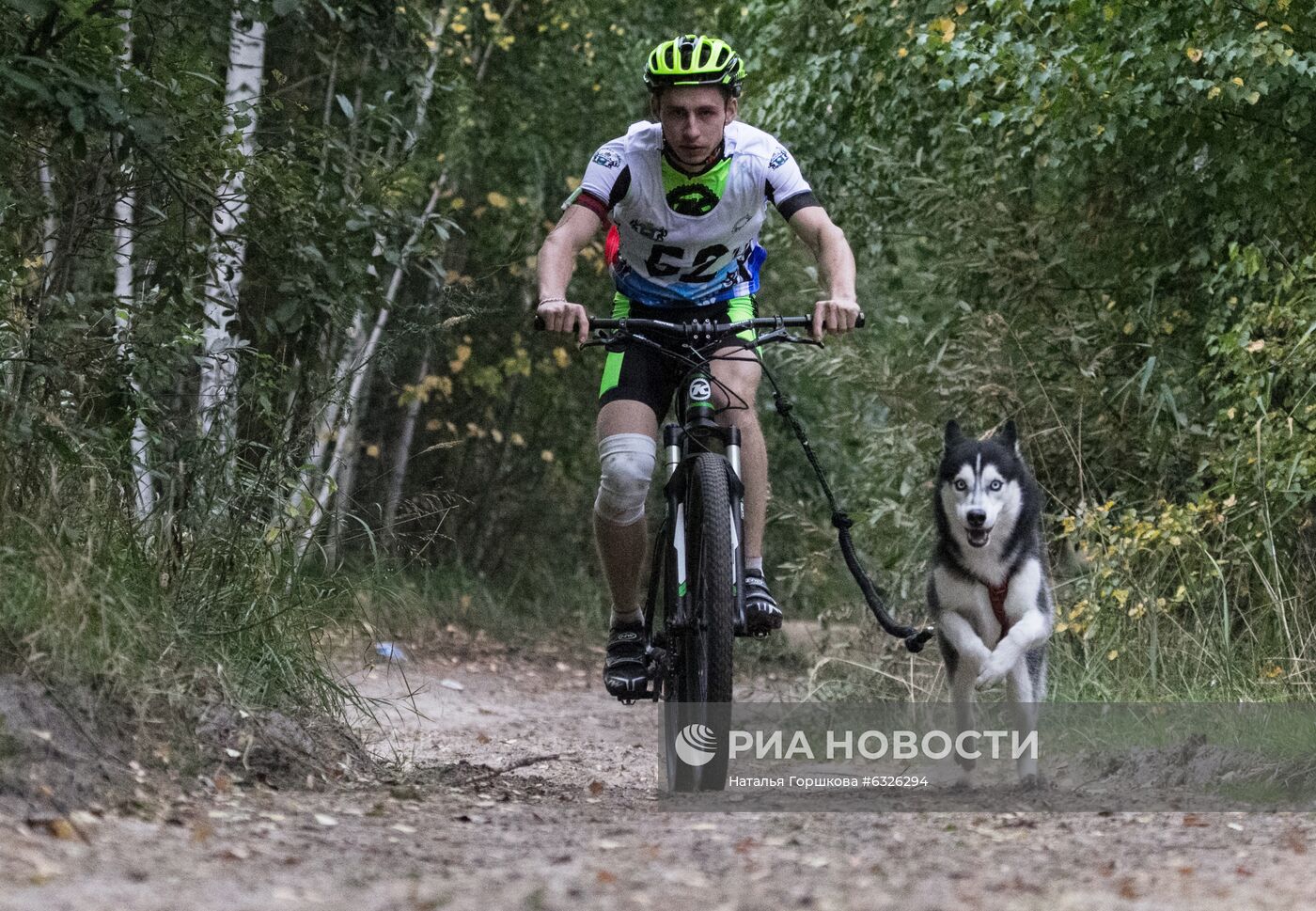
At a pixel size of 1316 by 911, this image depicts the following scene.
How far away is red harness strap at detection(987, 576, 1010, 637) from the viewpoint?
5523 millimetres

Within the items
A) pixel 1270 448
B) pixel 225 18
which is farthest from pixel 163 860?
pixel 1270 448

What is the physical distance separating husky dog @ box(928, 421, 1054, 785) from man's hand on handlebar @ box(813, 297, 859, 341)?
29.3 inches

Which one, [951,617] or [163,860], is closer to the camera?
[163,860]

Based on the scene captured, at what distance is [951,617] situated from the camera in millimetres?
5551

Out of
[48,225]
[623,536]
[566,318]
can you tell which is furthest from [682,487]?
[48,225]

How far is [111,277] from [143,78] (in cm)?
260

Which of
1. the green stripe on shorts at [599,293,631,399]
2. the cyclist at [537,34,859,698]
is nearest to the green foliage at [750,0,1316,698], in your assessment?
the cyclist at [537,34,859,698]

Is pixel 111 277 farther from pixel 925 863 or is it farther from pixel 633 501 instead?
pixel 925 863

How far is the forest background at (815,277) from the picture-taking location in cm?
514

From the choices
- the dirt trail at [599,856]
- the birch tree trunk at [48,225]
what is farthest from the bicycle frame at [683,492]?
the birch tree trunk at [48,225]

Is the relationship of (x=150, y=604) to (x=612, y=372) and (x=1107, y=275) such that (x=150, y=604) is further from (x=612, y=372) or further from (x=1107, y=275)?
(x=1107, y=275)

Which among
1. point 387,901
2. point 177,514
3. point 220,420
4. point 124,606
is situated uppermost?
point 220,420

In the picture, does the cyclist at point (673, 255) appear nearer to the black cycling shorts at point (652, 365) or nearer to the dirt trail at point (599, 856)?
the black cycling shorts at point (652, 365)

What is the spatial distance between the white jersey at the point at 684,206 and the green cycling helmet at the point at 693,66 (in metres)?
0.26
